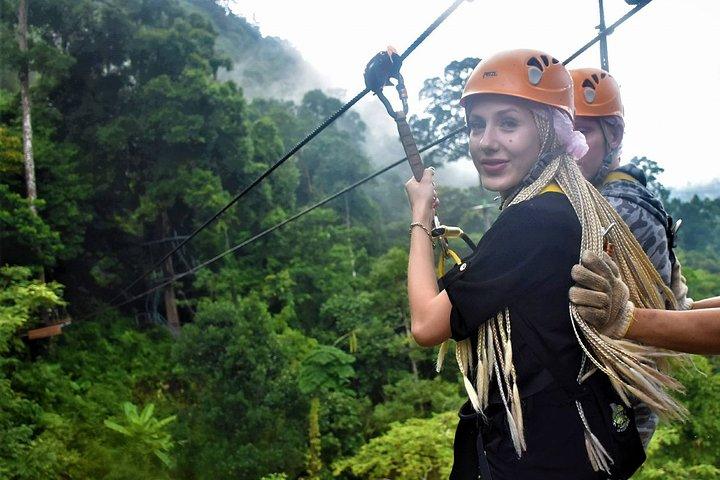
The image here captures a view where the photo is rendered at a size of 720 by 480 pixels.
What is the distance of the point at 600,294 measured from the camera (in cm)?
117

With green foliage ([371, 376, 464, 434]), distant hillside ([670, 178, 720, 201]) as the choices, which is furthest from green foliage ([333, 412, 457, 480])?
distant hillside ([670, 178, 720, 201])

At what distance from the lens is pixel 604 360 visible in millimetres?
1218

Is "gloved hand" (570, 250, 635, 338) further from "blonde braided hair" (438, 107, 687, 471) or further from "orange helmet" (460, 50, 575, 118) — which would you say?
"orange helmet" (460, 50, 575, 118)

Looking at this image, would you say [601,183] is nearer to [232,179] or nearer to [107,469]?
[107,469]

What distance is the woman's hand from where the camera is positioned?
1507 millimetres

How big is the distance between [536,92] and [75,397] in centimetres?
1349

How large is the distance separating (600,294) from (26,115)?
50.1 ft

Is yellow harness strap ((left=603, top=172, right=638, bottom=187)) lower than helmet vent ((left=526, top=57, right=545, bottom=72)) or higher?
lower

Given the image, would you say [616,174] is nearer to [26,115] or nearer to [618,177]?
[618,177]

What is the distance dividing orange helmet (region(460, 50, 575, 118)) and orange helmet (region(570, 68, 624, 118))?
0.61 meters

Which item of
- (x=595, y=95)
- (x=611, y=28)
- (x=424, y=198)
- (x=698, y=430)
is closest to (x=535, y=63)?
(x=424, y=198)

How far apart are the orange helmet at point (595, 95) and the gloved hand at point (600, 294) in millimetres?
1055

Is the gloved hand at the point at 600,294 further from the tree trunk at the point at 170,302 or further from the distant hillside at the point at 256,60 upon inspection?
the distant hillside at the point at 256,60

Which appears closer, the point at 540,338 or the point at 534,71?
the point at 540,338
